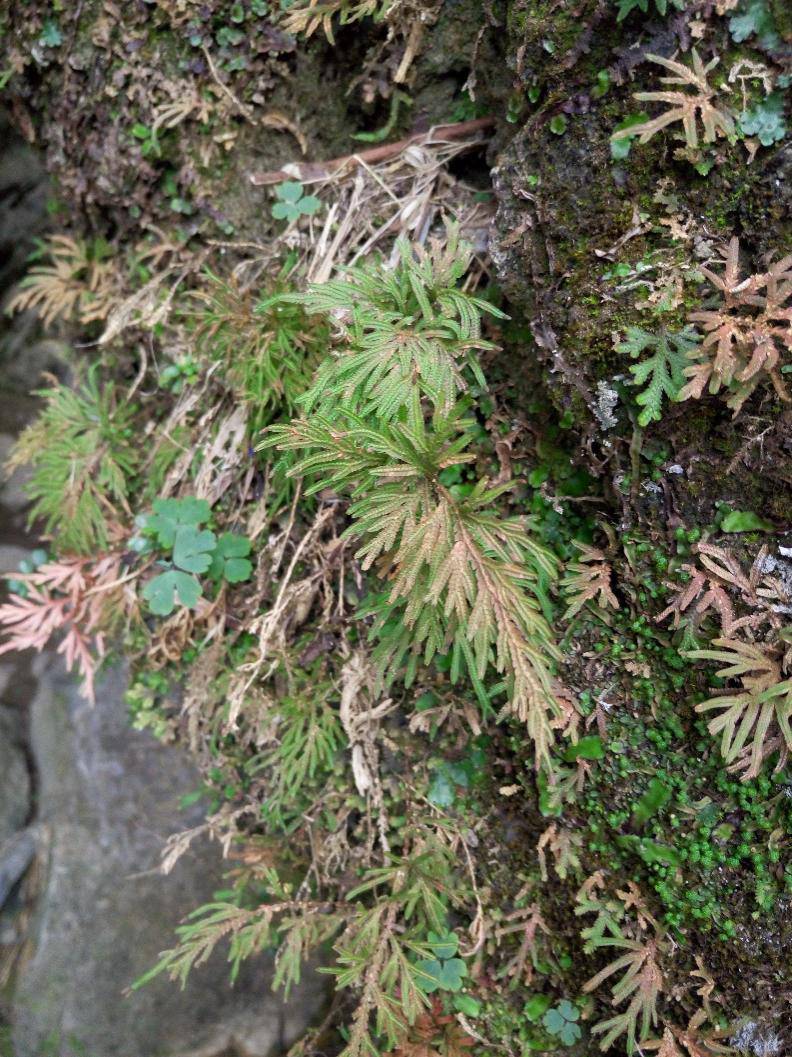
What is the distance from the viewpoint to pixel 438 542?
1.87 m

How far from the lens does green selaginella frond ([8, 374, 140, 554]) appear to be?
3.17 m

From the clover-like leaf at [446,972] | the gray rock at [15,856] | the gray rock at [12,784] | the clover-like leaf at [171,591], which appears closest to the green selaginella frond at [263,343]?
the clover-like leaf at [171,591]

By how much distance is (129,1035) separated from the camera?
3529 mm

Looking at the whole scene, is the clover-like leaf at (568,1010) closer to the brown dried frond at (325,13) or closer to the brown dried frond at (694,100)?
the brown dried frond at (694,100)

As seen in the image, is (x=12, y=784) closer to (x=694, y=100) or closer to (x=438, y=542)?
(x=438, y=542)

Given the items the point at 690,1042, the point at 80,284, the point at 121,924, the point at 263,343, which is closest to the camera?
the point at 690,1042

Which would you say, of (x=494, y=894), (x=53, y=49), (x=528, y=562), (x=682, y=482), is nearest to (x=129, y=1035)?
(x=494, y=894)

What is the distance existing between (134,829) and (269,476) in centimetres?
232

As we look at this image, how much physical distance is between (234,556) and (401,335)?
118 cm

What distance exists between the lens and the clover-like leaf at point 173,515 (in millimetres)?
2900

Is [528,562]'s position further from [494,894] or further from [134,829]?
[134,829]

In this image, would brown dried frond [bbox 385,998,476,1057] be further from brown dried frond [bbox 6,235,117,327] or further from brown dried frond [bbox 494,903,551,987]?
brown dried frond [bbox 6,235,117,327]

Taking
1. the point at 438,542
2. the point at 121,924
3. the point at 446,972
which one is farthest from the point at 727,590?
the point at 121,924

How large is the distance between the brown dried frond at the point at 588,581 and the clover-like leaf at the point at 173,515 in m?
1.49
